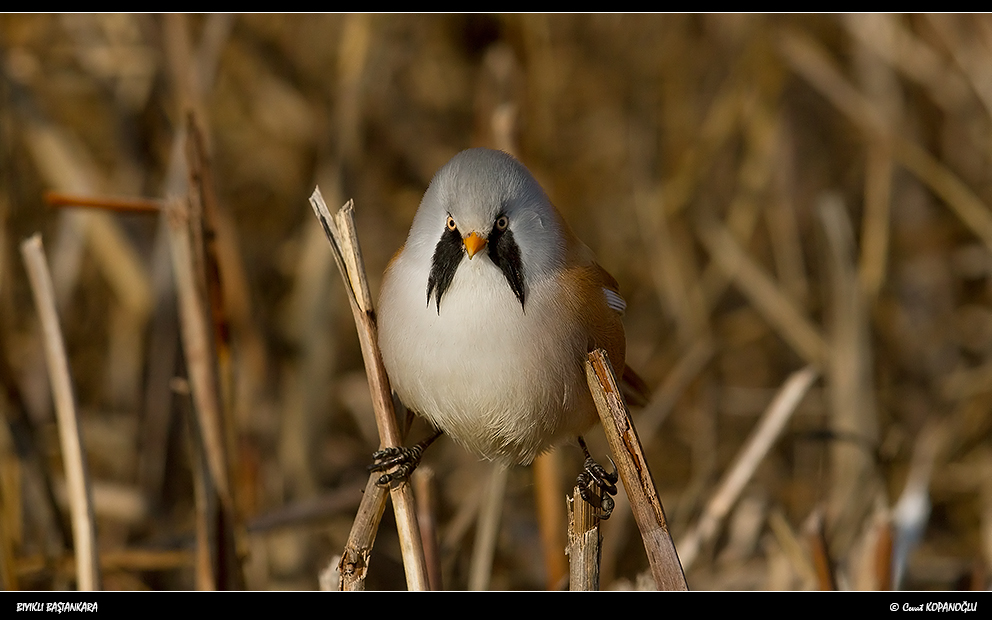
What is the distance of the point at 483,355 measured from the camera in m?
1.64

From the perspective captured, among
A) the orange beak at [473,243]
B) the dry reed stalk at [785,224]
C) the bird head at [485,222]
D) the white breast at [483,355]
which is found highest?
the dry reed stalk at [785,224]

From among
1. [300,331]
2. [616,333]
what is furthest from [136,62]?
[616,333]

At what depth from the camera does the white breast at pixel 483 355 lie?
5.41 feet

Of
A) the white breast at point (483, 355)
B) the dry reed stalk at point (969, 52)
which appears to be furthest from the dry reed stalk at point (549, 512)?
the dry reed stalk at point (969, 52)

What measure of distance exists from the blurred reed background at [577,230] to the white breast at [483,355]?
3.73 feet

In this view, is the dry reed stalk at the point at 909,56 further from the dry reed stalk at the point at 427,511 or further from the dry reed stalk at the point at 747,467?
the dry reed stalk at the point at 427,511

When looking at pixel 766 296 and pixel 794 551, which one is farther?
pixel 766 296

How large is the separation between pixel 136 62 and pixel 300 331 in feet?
4.08

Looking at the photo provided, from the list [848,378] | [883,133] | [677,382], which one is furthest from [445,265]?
[883,133]

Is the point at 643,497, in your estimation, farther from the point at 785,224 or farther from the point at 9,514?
the point at 785,224

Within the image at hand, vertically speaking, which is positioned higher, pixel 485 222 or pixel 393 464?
pixel 485 222

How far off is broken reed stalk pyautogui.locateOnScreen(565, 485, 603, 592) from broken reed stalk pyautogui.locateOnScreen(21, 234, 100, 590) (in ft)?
3.46

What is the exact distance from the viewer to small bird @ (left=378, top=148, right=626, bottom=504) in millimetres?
1648

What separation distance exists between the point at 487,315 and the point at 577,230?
2739 mm
